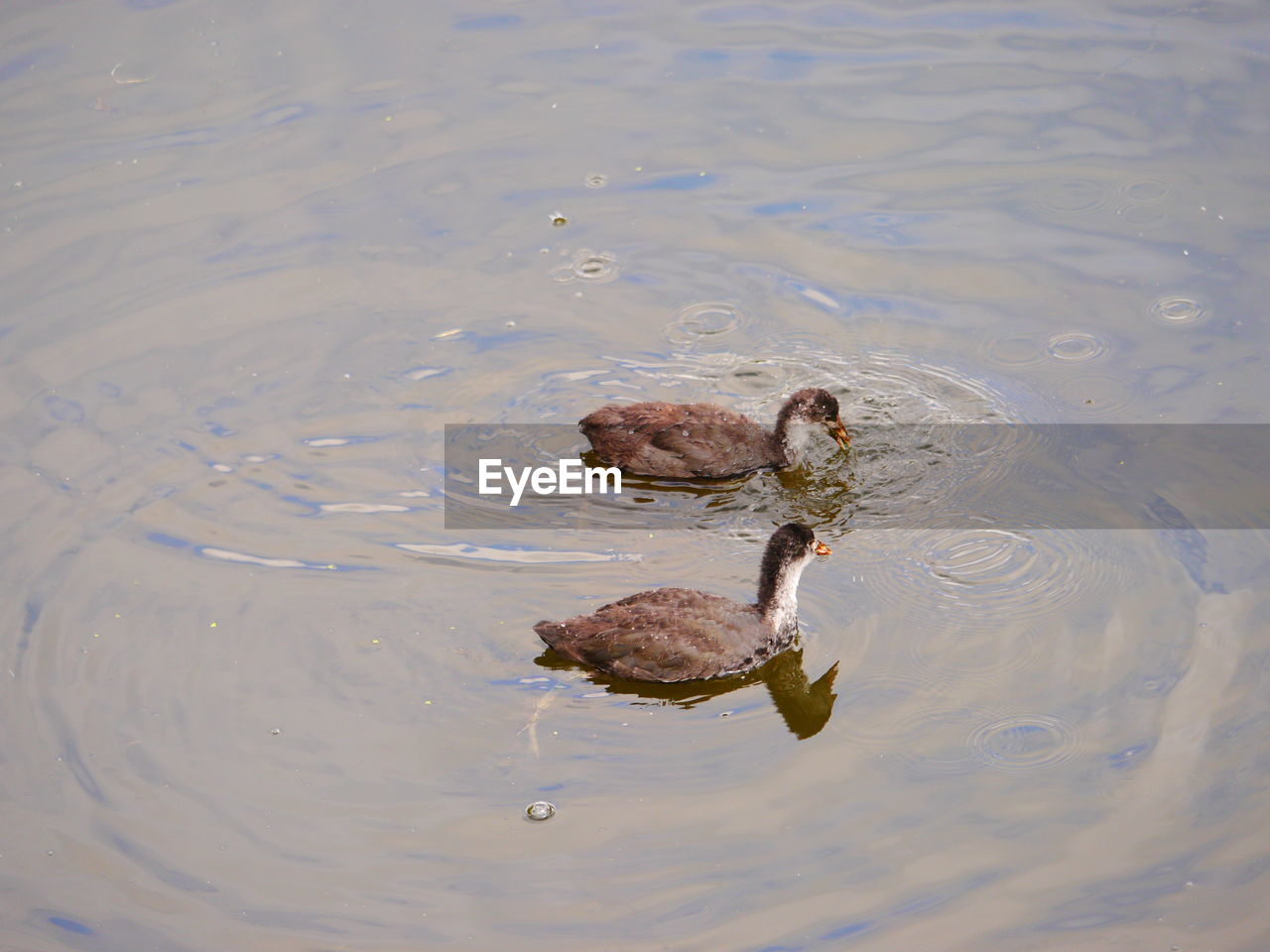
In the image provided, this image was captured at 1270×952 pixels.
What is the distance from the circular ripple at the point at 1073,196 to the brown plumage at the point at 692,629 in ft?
15.7

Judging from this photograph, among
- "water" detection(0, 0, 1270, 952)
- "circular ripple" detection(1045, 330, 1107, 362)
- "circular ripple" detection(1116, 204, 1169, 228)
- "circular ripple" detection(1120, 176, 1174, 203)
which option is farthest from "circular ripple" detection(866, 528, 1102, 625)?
"circular ripple" detection(1120, 176, 1174, 203)

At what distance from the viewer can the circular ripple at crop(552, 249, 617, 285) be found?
37.2ft

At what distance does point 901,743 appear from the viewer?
7.91 m

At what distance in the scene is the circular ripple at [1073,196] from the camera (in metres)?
11.9

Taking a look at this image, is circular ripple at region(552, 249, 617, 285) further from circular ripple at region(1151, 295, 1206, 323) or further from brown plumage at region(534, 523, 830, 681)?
circular ripple at region(1151, 295, 1206, 323)

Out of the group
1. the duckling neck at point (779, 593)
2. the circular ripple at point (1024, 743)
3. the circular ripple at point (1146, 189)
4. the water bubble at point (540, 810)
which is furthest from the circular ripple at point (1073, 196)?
the water bubble at point (540, 810)

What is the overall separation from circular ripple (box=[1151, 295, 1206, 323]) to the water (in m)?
0.03

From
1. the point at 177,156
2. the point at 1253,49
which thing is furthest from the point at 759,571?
the point at 1253,49

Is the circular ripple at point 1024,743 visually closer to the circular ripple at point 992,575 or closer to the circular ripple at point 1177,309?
the circular ripple at point 992,575

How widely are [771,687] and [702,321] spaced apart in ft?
11.4

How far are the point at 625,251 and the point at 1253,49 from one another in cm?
634

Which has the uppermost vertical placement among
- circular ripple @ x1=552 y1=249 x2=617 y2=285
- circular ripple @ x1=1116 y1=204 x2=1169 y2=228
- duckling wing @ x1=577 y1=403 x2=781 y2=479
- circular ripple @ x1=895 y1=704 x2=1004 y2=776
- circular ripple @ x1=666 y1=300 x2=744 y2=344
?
circular ripple @ x1=1116 y1=204 x2=1169 y2=228

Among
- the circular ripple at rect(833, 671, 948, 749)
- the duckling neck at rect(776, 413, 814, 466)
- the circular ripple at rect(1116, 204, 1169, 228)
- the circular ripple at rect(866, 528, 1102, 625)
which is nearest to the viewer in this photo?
the circular ripple at rect(833, 671, 948, 749)

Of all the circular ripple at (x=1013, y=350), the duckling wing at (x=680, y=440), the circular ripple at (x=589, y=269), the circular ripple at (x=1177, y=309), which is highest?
the circular ripple at (x=589, y=269)
